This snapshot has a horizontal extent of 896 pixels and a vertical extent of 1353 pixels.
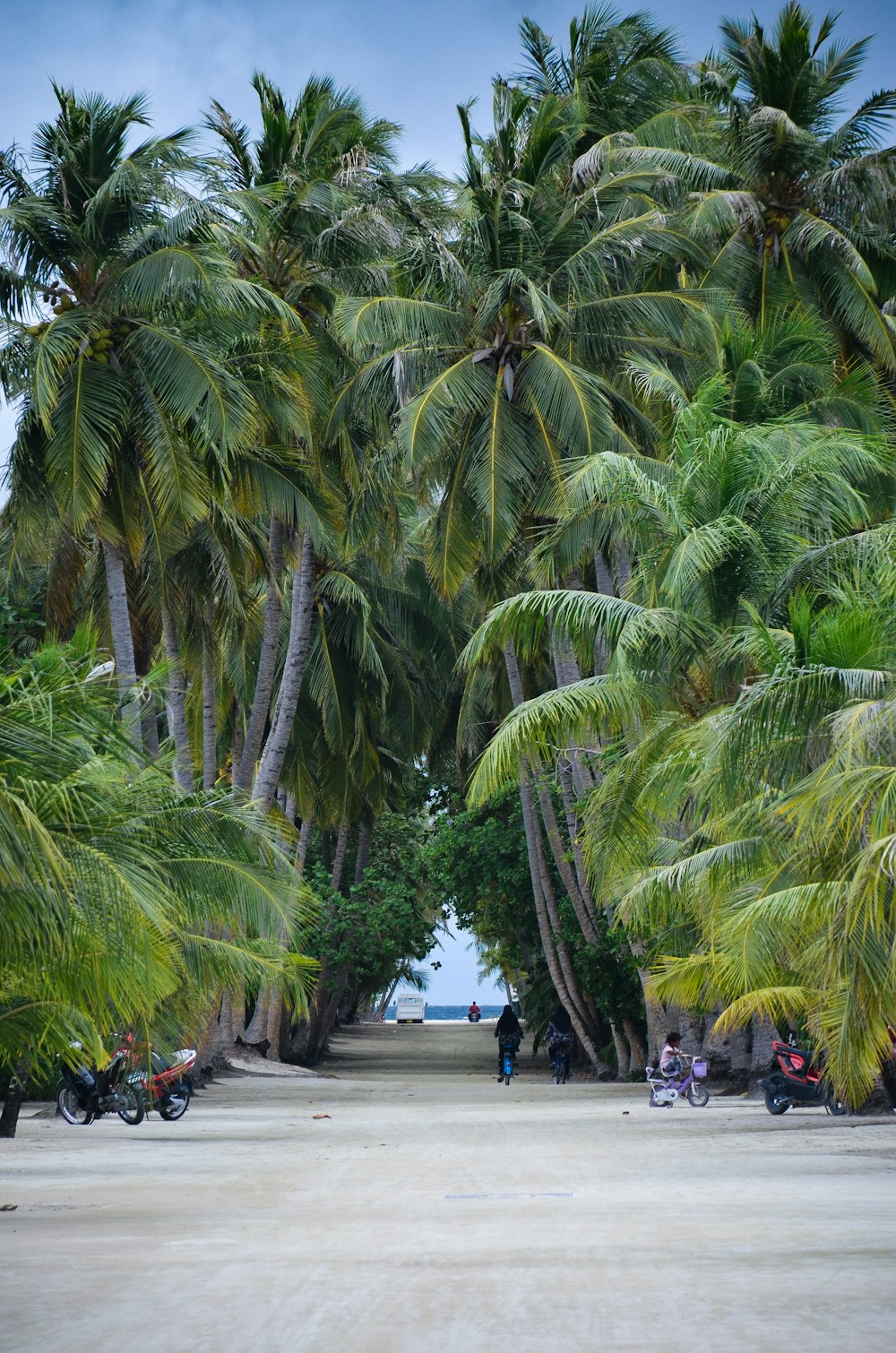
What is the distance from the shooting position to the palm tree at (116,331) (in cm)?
1770

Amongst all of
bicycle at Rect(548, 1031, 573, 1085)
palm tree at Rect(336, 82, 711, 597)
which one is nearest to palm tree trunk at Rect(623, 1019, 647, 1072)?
bicycle at Rect(548, 1031, 573, 1085)

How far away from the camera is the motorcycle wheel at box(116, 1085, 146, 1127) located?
58.0 ft

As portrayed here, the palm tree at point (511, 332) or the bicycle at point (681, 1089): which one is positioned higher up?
the palm tree at point (511, 332)

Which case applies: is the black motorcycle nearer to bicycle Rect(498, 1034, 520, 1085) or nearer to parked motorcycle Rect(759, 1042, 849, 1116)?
parked motorcycle Rect(759, 1042, 849, 1116)

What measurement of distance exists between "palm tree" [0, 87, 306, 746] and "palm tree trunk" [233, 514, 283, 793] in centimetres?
366

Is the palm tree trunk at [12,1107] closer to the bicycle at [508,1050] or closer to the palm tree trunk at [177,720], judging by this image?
the palm tree trunk at [177,720]

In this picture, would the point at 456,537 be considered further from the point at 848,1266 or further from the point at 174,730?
the point at 848,1266

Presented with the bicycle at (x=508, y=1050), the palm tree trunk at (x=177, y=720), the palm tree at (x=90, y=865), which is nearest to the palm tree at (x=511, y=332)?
the palm tree trunk at (x=177, y=720)

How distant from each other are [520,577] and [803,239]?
7310mm

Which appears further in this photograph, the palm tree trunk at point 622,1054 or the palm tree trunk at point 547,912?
the palm tree trunk at point 622,1054

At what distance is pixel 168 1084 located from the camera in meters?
18.4

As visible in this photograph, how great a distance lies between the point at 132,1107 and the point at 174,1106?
120 cm

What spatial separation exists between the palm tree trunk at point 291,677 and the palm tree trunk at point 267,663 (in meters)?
0.24

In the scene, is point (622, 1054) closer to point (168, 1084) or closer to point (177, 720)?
point (177, 720)
